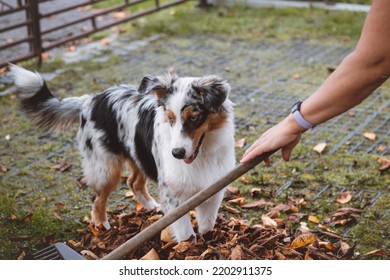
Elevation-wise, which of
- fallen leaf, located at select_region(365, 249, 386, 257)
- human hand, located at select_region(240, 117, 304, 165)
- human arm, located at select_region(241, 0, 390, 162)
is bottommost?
fallen leaf, located at select_region(365, 249, 386, 257)

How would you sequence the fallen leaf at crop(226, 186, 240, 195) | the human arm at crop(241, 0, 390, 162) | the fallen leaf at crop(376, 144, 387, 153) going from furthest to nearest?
1. the fallen leaf at crop(376, 144, 387, 153)
2. the fallen leaf at crop(226, 186, 240, 195)
3. the human arm at crop(241, 0, 390, 162)

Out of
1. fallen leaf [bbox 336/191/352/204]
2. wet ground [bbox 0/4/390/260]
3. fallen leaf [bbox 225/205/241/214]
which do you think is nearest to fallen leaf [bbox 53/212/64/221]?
wet ground [bbox 0/4/390/260]

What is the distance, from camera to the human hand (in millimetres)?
2609

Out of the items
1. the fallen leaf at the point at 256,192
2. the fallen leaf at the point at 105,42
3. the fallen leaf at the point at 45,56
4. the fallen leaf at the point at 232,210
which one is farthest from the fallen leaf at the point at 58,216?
the fallen leaf at the point at 105,42

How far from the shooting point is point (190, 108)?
3373mm

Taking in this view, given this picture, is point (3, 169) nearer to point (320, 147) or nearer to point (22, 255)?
point (22, 255)

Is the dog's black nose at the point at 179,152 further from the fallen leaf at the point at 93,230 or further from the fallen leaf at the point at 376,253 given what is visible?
the fallen leaf at the point at 376,253

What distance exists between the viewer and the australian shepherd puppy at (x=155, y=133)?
343 cm

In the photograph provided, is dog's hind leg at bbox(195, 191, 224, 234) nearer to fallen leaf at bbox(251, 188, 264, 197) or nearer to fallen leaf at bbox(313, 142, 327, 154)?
fallen leaf at bbox(251, 188, 264, 197)

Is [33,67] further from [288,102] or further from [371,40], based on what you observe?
[371,40]

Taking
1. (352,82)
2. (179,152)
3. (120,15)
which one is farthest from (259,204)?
(120,15)

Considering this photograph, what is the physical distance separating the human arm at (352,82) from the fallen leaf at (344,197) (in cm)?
195

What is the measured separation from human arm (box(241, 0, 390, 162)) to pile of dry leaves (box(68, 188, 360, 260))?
0.97 metres

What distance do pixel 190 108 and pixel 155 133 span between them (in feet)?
1.61
